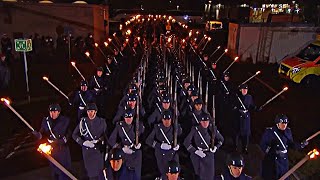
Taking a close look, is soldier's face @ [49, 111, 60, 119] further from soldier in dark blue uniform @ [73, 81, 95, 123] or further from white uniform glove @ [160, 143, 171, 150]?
soldier in dark blue uniform @ [73, 81, 95, 123]

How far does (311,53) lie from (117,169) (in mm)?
16107

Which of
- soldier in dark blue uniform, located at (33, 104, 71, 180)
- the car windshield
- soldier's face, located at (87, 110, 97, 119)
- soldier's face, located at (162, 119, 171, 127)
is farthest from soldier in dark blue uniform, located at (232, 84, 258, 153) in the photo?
the car windshield

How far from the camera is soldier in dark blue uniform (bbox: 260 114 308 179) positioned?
7.57 metres

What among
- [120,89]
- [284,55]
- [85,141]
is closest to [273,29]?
[284,55]

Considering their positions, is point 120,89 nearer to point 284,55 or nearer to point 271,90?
point 271,90

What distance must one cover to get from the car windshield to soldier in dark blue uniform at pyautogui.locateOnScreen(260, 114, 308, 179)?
12599 millimetres

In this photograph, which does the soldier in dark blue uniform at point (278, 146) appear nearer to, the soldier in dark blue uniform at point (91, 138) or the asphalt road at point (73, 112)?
the asphalt road at point (73, 112)

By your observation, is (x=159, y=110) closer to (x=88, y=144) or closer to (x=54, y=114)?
(x=88, y=144)

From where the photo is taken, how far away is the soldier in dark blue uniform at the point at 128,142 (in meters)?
7.82

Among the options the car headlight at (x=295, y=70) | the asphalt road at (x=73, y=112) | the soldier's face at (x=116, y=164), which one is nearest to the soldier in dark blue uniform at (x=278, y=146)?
the asphalt road at (x=73, y=112)

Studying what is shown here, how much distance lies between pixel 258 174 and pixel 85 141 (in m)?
4.05

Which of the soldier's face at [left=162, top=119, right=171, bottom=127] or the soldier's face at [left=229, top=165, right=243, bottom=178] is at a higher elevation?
the soldier's face at [left=229, top=165, right=243, bottom=178]

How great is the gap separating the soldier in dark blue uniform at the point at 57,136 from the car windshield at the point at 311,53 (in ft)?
47.7

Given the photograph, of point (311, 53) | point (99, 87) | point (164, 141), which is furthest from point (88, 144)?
point (311, 53)
